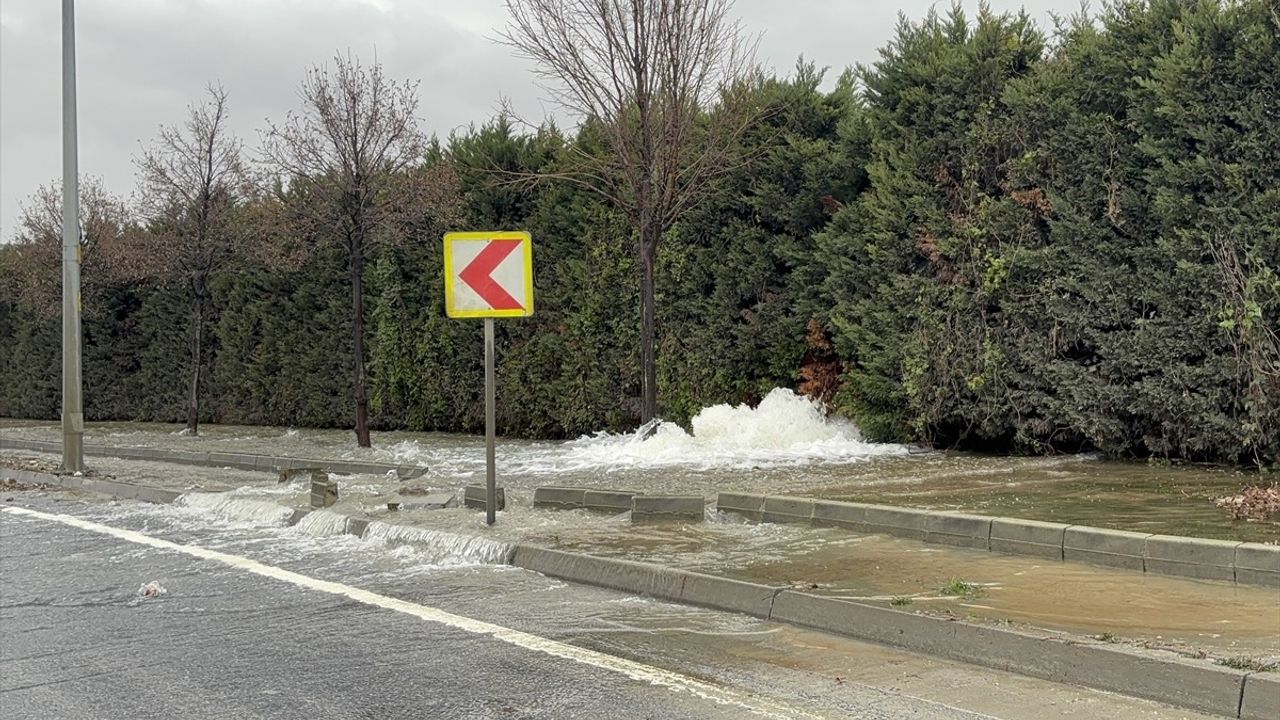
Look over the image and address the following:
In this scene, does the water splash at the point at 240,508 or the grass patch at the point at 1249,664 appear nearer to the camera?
the grass patch at the point at 1249,664

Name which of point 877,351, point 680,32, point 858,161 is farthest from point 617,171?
point 877,351

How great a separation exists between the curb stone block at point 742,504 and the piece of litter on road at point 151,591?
4638 mm

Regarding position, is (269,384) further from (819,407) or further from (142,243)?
(819,407)

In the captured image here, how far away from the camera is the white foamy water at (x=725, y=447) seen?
14.8 meters

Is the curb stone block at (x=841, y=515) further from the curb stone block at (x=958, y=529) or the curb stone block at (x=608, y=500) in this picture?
the curb stone block at (x=608, y=500)

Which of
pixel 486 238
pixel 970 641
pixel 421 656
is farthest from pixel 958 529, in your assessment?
pixel 486 238

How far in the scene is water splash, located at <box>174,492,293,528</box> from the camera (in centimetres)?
1128

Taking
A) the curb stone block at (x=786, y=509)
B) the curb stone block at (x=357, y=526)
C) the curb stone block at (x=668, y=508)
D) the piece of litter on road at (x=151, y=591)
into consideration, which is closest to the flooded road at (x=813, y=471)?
the curb stone block at (x=786, y=509)

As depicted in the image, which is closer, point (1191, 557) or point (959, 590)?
point (959, 590)

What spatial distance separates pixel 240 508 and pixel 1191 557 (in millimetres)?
9056

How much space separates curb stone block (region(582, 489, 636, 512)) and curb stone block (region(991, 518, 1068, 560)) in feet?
11.3

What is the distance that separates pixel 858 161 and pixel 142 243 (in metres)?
15.7

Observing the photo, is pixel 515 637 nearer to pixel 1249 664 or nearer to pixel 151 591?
pixel 151 591

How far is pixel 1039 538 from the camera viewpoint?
7.94 metres
